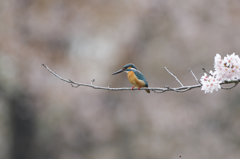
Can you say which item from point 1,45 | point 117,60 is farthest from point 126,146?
point 1,45

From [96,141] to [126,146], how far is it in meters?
0.85

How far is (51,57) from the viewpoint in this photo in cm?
750

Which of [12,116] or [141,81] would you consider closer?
[141,81]

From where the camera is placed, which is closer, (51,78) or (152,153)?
(152,153)

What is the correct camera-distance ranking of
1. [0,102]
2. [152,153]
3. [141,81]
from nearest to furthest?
1. [141,81]
2. [152,153]
3. [0,102]

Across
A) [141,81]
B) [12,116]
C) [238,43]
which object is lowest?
[141,81]

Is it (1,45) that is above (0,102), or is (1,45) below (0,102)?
above

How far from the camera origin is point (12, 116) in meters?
7.43

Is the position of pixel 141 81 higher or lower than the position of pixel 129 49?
lower

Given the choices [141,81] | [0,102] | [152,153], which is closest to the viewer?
[141,81]

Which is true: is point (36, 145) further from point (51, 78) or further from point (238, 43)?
point (238, 43)

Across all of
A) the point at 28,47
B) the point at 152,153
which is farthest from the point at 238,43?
the point at 28,47

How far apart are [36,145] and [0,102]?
5.30 ft

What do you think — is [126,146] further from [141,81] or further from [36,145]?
[141,81]
